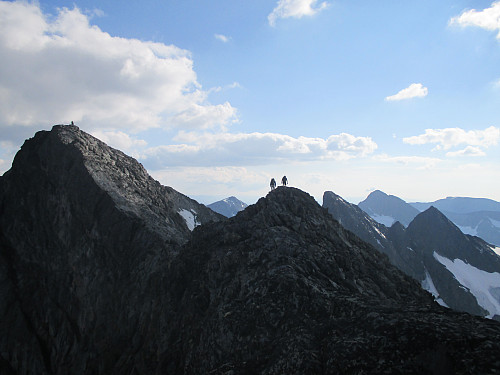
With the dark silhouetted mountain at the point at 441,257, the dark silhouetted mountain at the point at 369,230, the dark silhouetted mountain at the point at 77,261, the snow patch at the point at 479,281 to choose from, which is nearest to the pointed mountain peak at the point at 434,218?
the dark silhouetted mountain at the point at 441,257

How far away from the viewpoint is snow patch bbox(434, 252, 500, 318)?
126500 millimetres

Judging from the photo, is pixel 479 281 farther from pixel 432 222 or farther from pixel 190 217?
pixel 190 217

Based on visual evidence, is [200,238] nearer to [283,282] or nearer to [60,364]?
[283,282]

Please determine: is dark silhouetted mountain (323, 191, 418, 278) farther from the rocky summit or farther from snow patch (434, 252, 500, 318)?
the rocky summit

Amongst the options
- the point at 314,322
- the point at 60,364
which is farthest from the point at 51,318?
the point at 314,322

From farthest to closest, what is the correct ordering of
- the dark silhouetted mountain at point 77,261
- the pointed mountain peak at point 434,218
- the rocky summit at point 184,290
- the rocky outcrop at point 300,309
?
the pointed mountain peak at point 434,218 → the dark silhouetted mountain at point 77,261 → the rocky summit at point 184,290 → the rocky outcrop at point 300,309

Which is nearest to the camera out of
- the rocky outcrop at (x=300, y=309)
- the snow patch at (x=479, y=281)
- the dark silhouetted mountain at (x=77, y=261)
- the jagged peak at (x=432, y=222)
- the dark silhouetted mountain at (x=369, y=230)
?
the rocky outcrop at (x=300, y=309)

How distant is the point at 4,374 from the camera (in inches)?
1855

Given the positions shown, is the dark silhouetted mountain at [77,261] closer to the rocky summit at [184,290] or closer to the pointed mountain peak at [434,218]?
the rocky summit at [184,290]

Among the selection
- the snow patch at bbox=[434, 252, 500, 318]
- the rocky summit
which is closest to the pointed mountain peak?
the snow patch at bbox=[434, 252, 500, 318]

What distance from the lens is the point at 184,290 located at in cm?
3775

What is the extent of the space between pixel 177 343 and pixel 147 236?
21893 millimetres

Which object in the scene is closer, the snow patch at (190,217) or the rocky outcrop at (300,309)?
the rocky outcrop at (300,309)

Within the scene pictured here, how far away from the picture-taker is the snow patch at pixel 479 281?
12650 cm
